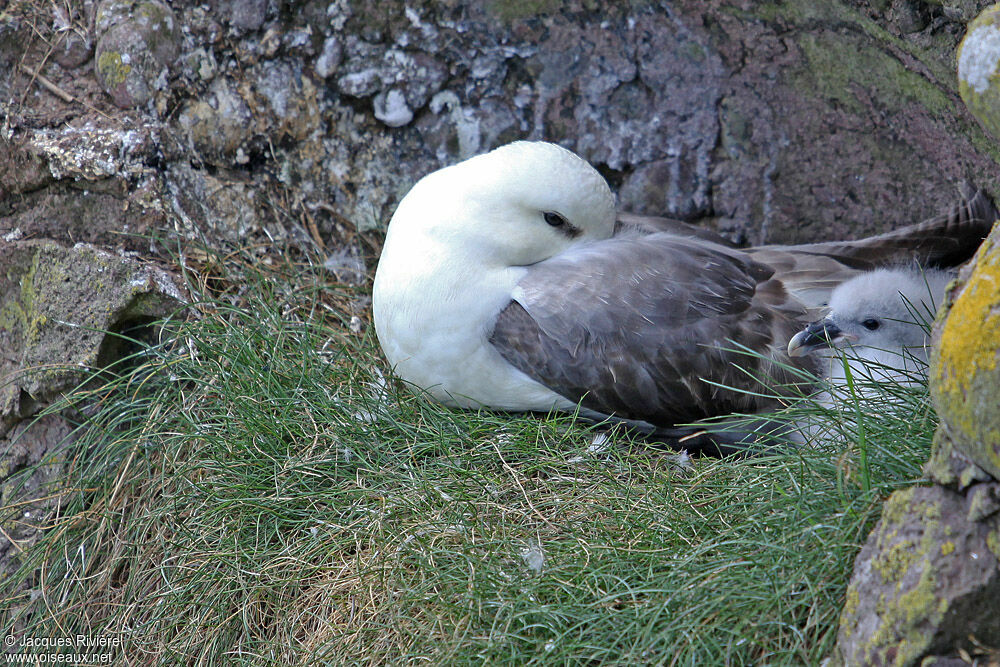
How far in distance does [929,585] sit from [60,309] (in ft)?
8.89

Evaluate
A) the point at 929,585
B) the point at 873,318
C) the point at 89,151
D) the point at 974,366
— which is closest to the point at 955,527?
the point at 929,585

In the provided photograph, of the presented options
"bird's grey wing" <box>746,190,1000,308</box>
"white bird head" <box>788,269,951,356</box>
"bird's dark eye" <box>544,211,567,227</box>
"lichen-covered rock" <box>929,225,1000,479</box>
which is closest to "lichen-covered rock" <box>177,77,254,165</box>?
"bird's dark eye" <box>544,211,567,227</box>

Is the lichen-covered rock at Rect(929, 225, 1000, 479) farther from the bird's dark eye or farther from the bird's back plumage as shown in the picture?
the bird's dark eye

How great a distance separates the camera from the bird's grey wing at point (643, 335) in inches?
100

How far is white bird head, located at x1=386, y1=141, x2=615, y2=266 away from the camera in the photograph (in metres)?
2.60

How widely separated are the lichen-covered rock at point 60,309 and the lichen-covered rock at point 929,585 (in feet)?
7.74

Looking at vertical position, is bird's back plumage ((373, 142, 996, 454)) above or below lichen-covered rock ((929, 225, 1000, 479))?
below

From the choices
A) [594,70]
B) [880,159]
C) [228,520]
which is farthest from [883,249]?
[228,520]

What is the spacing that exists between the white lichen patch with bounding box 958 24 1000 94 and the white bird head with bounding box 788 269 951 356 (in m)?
1.04

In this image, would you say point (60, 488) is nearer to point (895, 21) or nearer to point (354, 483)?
point (354, 483)

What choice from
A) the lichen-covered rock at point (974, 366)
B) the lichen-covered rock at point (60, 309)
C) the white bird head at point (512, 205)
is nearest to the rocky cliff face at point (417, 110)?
the lichen-covered rock at point (60, 309)

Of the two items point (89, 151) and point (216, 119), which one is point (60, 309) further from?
point (216, 119)

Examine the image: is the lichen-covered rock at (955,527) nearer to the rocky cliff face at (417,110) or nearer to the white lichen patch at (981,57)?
the white lichen patch at (981,57)

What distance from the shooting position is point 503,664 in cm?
190
